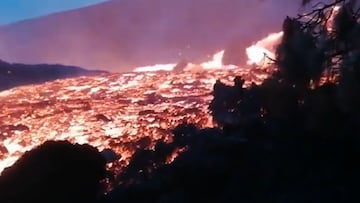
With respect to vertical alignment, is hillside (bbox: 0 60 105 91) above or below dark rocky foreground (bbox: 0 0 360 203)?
above

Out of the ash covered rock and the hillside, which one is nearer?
the ash covered rock

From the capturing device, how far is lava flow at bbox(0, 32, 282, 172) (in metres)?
8.39

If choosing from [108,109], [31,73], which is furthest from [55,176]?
[31,73]

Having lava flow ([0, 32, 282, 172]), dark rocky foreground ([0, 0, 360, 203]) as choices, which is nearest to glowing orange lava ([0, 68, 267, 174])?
lava flow ([0, 32, 282, 172])

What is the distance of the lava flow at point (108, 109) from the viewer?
8.39 m

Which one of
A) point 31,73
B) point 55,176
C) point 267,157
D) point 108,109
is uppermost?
point 31,73

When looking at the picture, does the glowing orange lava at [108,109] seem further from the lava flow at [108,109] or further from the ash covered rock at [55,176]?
the ash covered rock at [55,176]

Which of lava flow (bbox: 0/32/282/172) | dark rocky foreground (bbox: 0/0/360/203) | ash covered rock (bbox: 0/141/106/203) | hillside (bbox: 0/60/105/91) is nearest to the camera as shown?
dark rocky foreground (bbox: 0/0/360/203)

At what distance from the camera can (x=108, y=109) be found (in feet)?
33.4

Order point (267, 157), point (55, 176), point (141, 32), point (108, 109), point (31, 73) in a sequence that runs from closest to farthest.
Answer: point (55, 176), point (267, 157), point (108, 109), point (31, 73), point (141, 32)

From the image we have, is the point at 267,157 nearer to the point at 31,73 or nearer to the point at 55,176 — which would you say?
the point at 55,176

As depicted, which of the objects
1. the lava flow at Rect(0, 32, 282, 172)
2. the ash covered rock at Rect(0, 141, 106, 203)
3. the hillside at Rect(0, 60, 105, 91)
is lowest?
the ash covered rock at Rect(0, 141, 106, 203)

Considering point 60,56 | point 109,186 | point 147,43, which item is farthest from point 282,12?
point 109,186

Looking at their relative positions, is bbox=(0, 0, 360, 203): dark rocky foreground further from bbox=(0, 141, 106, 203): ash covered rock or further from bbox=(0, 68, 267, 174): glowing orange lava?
bbox=(0, 68, 267, 174): glowing orange lava
